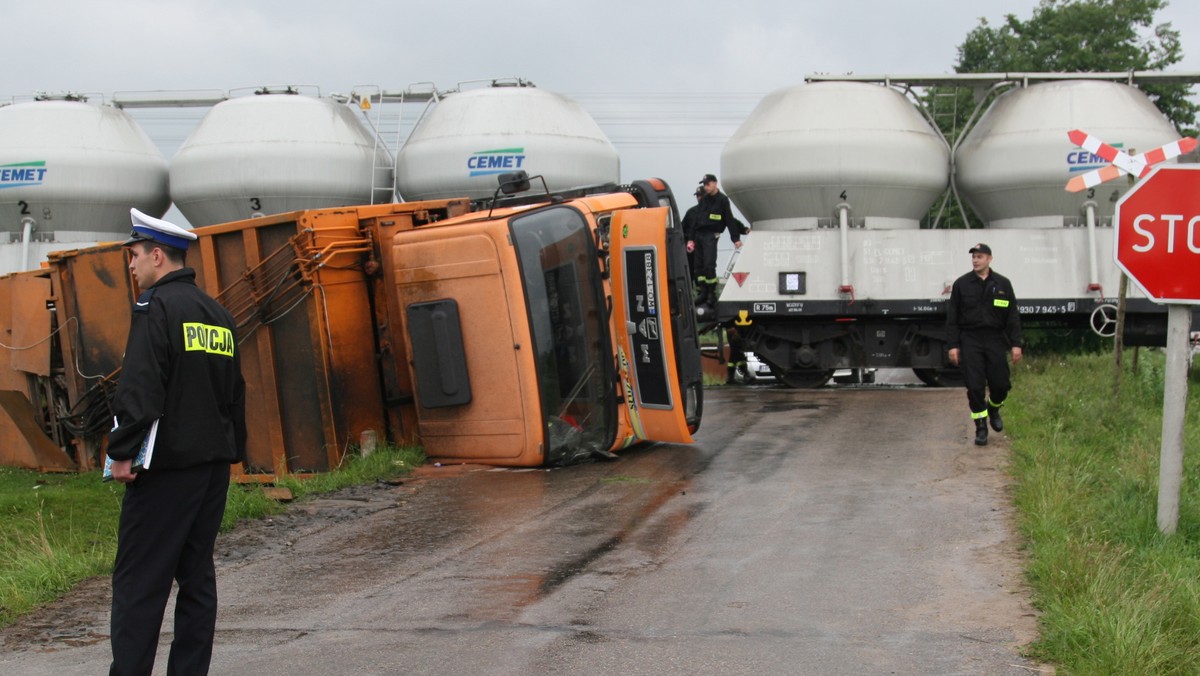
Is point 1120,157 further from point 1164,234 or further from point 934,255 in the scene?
point 1164,234

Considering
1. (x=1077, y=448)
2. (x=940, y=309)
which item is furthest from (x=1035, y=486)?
(x=940, y=309)

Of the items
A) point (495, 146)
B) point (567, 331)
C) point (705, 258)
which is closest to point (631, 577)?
point (567, 331)

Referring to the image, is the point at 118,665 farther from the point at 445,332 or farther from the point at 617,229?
the point at 617,229

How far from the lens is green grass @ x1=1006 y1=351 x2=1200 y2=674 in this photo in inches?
182

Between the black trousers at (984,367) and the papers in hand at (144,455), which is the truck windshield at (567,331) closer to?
the black trousers at (984,367)

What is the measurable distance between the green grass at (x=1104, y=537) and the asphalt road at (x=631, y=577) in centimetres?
20

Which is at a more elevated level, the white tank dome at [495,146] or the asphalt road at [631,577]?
the white tank dome at [495,146]

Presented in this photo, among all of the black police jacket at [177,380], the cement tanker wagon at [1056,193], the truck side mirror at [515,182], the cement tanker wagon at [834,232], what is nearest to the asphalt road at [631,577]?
the black police jacket at [177,380]

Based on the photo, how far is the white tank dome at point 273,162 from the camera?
18031 millimetres

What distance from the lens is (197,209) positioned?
18.7m

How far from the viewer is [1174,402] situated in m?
6.48

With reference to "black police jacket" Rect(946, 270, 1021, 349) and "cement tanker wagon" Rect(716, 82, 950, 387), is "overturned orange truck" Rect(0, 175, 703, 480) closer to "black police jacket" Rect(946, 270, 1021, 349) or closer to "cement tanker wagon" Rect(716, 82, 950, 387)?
"black police jacket" Rect(946, 270, 1021, 349)

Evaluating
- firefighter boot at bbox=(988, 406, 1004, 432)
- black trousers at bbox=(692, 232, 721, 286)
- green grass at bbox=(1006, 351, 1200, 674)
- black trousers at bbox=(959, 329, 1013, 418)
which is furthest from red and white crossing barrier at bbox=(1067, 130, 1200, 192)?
black trousers at bbox=(692, 232, 721, 286)

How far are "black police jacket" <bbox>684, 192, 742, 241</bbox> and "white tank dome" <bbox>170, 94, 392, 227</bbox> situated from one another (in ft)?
18.8
